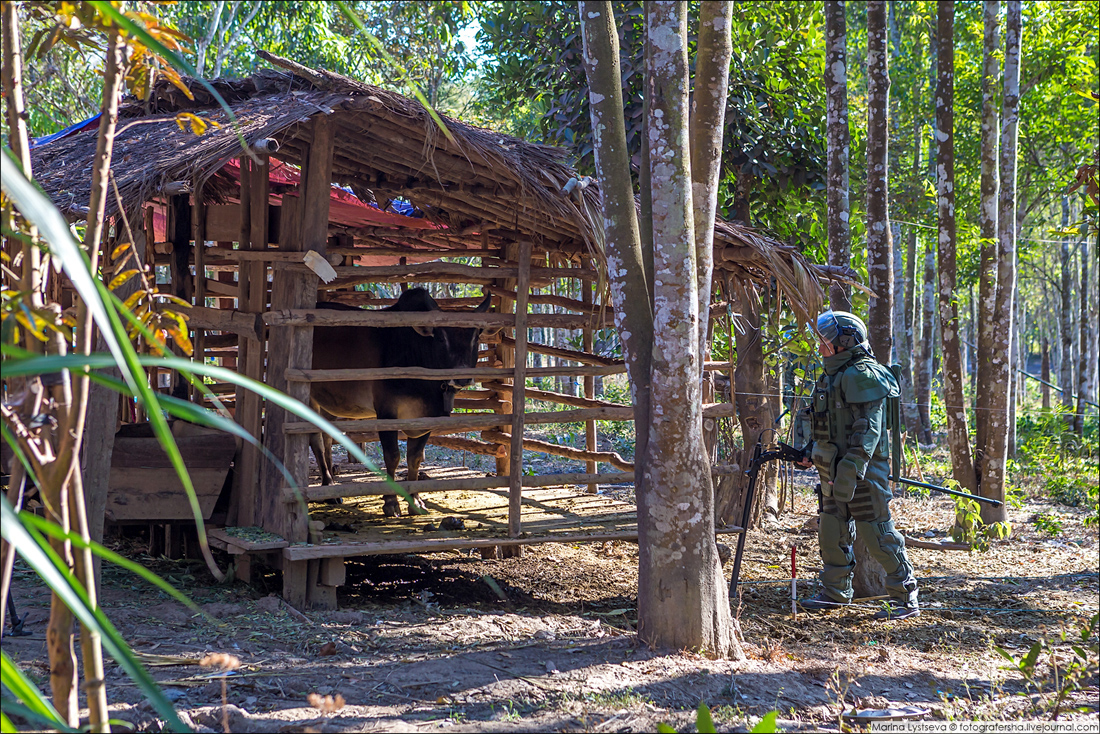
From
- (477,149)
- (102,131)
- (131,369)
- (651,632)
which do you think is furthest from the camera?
(477,149)

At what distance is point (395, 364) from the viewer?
8102mm

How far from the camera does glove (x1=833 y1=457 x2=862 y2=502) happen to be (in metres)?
6.38

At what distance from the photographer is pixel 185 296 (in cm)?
705

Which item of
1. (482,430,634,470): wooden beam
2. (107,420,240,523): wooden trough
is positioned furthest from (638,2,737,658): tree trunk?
(107,420,240,523): wooden trough

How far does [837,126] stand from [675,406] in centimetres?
445

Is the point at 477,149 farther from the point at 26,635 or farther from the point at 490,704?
the point at 26,635

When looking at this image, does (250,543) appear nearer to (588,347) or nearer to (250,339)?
(250,339)

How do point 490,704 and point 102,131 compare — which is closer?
point 102,131

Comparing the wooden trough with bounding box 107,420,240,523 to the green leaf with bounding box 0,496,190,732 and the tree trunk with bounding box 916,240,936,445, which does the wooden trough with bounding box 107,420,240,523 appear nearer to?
the green leaf with bounding box 0,496,190,732

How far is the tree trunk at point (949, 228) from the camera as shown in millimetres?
9273


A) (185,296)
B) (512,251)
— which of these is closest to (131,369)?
(185,296)

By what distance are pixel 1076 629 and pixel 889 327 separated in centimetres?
292

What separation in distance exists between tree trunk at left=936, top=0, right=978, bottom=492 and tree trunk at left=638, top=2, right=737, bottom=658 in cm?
541

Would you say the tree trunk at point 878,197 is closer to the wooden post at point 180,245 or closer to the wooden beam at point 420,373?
the wooden beam at point 420,373
